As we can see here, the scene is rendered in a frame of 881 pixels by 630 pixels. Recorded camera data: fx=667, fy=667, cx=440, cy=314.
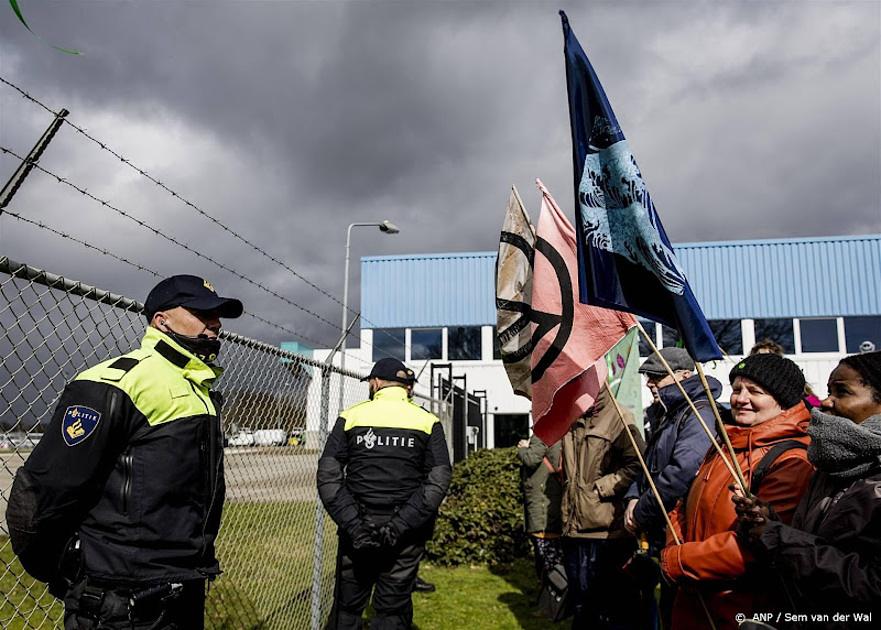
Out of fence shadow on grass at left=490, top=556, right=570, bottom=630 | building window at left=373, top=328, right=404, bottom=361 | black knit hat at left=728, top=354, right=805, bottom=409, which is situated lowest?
fence shadow on grass at left=490, top=556, right=570, bottom=630

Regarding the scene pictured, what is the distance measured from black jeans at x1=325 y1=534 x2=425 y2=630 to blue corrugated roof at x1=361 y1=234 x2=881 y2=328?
19.2 metres

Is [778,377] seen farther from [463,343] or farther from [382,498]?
[463,343]

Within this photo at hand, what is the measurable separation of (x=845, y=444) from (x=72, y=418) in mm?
2422

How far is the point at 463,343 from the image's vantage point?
25.8 meters

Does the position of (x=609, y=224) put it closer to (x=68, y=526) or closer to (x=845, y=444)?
(x=845, y=444)

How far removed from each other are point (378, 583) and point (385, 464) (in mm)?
737

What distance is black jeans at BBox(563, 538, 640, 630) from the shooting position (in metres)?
4.25

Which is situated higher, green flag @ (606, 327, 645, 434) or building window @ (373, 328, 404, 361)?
building window @ (373, 328, 404, 361)

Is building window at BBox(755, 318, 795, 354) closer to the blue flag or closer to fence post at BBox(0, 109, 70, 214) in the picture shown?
the blue flag

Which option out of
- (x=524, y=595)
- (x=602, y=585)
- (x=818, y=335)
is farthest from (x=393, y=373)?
(x=818, y=335)

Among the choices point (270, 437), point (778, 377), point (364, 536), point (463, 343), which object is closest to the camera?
point (778, 377)

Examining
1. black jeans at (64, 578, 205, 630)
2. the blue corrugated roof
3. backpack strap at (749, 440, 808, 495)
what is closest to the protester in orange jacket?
backpack strap at (749, 440, 808, 495)

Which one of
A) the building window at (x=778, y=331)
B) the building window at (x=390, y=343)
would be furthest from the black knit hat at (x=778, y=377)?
the building window at (x=778, y=331)

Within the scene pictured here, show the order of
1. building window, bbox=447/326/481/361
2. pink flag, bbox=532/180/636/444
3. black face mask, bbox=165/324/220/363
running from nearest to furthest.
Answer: black face mask, bbox=165/324/220/363 < pink flag, bbox=532/180/636/444 < building window, bbox=447/326/481/361
